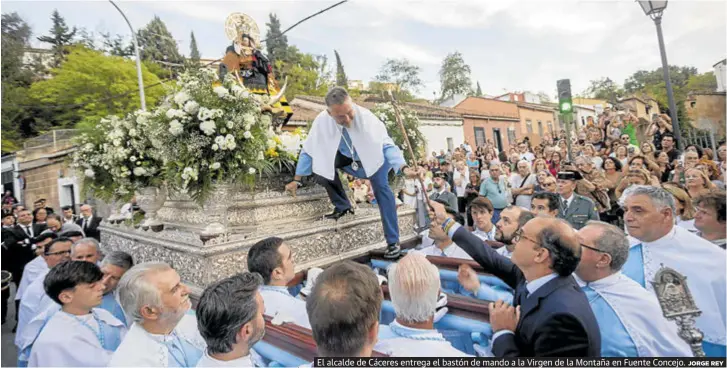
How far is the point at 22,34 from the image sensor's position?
1195 inches

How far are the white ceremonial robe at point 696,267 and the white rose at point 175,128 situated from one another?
3502 mm

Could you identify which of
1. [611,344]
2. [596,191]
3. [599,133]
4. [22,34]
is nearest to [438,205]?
[611,344]

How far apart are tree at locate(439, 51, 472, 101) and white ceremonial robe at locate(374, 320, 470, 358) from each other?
37660 mm

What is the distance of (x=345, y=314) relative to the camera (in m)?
1.47

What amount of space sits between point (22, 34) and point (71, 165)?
33983mm

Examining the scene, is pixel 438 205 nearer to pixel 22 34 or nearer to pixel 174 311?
pixel 174 311

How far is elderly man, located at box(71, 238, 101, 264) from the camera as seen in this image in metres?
3.75

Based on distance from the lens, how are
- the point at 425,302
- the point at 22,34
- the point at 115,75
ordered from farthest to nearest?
the point at 22,34 → the point at 115,75 → the point at 425,302

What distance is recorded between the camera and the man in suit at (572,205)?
4.70m

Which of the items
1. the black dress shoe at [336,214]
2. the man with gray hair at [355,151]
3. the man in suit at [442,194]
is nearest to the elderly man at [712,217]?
the man with gray hair at [355,151]

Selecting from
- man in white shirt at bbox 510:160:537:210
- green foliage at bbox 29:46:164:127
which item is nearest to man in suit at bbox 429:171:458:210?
man in white shirt at bbox 510:160:537:210

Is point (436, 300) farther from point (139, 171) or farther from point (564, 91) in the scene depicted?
point (564, 91)

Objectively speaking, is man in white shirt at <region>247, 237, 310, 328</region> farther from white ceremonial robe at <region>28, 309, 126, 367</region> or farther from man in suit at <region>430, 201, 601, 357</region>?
man in suit at <region>430, 201, 601, 357</region>

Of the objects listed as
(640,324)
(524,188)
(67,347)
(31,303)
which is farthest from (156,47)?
(640,324)
